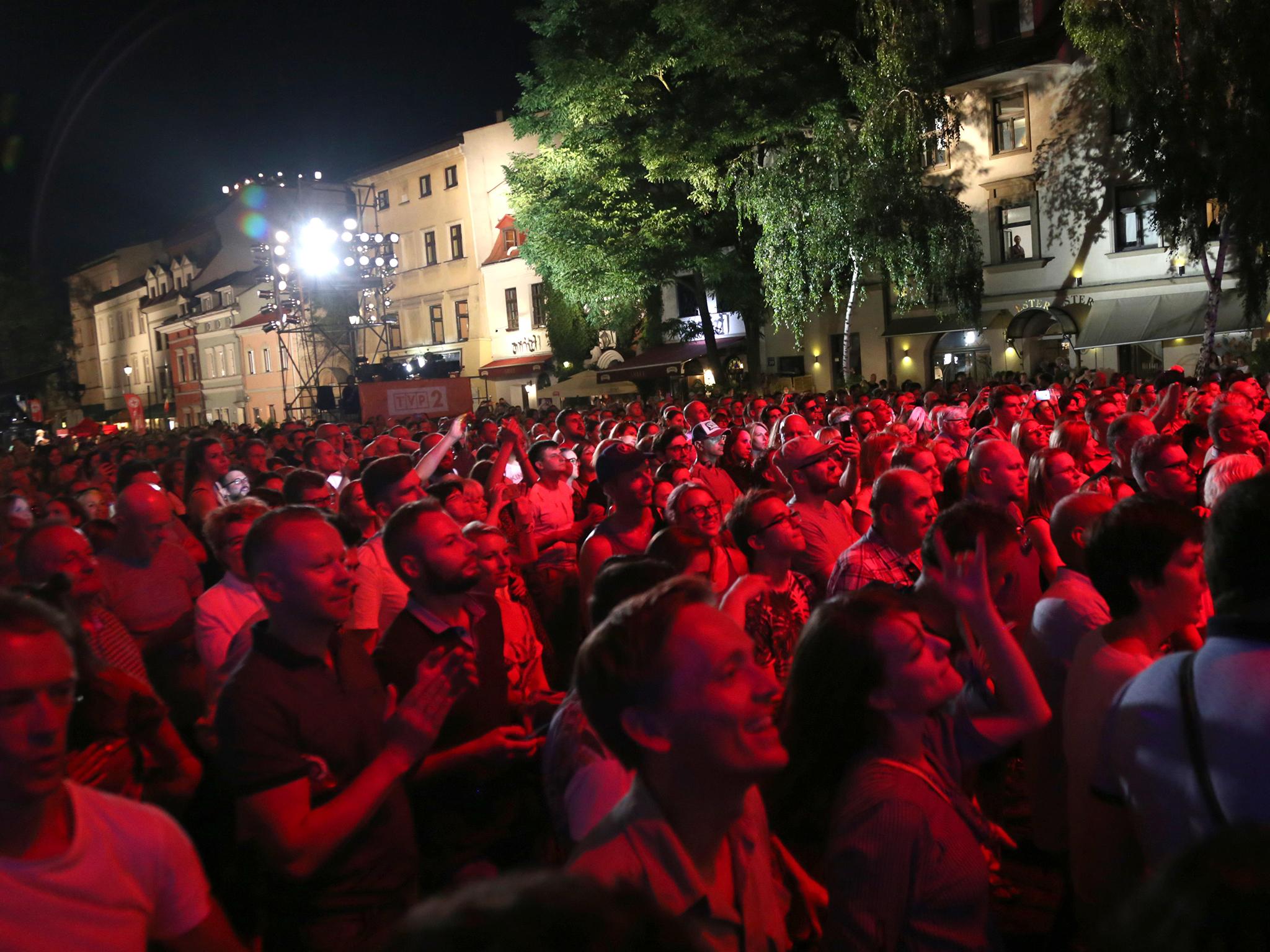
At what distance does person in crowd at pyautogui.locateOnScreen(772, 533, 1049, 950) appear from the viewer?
213 cm

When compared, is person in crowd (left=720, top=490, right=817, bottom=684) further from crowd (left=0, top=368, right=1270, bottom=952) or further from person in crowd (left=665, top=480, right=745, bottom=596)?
person in crowd (left=665, top=480, right=745, bottom=596)

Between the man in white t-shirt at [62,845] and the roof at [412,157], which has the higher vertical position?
the roof at [412,157]

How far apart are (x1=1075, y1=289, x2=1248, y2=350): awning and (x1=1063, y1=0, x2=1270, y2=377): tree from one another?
162 cm

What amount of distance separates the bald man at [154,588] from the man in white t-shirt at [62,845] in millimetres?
3111

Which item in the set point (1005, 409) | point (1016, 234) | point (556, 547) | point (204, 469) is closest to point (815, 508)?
point (556, 547)

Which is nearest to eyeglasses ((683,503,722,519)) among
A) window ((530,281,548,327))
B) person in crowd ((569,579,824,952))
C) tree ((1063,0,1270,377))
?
person in crowd ((569,579,824,952))

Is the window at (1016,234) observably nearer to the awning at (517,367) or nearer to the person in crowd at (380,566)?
the awning at (517,367)

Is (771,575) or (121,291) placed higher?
(121,291)

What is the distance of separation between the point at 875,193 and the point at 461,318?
1070 inches

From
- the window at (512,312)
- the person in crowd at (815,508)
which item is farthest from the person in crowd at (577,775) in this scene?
the window at (512,312)

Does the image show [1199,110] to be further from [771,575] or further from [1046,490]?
[771,575]

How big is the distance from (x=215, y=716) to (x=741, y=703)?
4.73ft

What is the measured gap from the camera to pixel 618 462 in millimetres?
5281

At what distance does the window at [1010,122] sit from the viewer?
3006cm
